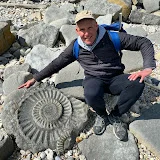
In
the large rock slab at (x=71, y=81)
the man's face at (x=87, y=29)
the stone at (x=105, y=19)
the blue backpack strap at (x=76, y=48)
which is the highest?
the man's face at (x=87, y=29)

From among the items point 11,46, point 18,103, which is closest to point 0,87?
point 18,103

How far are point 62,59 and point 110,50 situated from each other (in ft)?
1.83

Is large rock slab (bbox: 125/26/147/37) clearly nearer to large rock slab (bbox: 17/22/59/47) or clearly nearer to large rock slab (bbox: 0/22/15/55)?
large rock slab (bbox: 17/22/59/47)

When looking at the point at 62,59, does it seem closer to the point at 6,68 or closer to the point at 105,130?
the point at 105,130

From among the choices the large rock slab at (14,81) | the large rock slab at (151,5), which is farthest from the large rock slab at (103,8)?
the large rock slab at (14,81)

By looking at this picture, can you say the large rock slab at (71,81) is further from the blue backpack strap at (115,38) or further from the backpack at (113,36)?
the blue backpack strap at (115,38)

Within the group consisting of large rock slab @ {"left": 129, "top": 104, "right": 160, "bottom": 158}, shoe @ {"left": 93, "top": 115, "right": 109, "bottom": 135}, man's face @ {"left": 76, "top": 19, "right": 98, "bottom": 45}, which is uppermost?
man's face @ {"left": 76, "top": 19, "right": 98, "bottom": 45}

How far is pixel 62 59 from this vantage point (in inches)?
135

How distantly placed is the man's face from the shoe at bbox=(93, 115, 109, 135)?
3.10 feet

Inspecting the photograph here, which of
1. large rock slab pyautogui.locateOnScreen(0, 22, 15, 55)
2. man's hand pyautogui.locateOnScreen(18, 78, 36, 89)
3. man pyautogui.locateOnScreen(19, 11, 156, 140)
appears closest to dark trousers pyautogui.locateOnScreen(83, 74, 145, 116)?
man pyautogui.locateOnScreen(19, 11, 156, 140)

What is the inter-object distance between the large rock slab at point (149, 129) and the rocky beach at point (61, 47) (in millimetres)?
14

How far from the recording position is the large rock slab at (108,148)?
3295 mm

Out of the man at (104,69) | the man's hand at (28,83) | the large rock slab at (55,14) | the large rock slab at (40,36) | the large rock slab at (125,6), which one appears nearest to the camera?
the man at (104,69)

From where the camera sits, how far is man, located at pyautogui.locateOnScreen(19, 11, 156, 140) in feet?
10.4
